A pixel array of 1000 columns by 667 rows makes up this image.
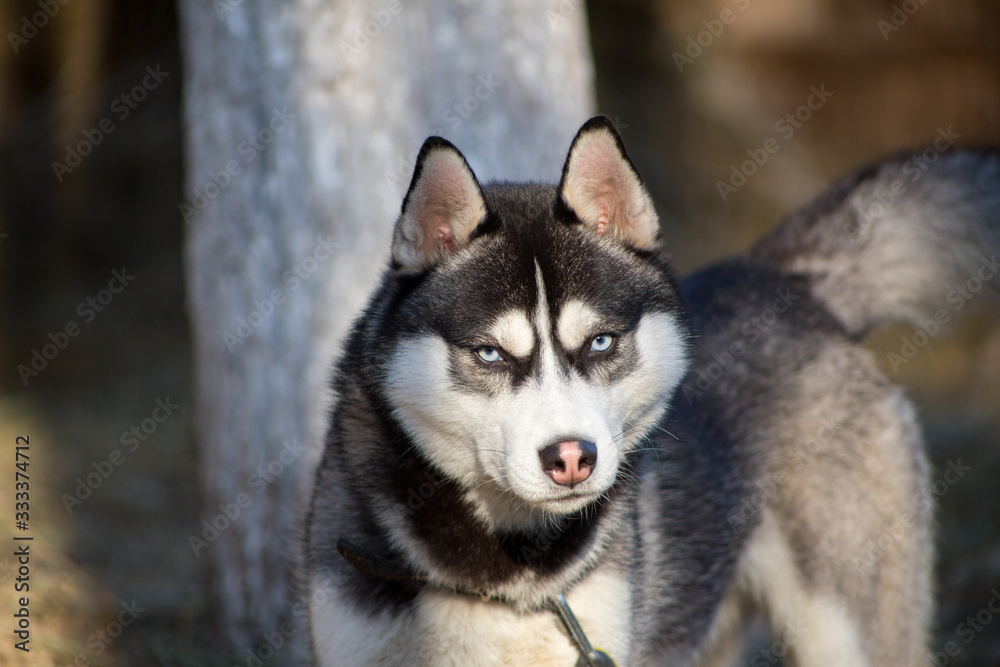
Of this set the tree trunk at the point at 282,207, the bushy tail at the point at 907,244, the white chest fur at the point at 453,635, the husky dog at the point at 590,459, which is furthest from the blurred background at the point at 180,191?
the white chest fur at the point at 453,635

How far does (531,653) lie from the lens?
257 centimetres

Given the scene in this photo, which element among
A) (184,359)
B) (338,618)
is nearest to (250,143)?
(338,618)

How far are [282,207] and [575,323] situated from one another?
192 cm

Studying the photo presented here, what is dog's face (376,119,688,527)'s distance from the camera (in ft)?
7.62

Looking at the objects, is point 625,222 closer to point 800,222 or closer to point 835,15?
point 800,222

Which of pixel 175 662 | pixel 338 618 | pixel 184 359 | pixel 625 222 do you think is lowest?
pixel 184 359

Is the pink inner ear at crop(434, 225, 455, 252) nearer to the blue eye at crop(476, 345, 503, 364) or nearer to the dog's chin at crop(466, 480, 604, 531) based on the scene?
the blue eye at crop(476, 345, 503, 364)

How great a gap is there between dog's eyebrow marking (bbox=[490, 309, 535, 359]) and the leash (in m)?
0.71

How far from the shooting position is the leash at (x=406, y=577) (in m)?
2.54

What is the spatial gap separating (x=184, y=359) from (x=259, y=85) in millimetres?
5035

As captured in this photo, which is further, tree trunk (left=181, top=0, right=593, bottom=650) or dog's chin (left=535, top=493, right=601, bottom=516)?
tree trunk (left=181, top=0, right=593, bottom=650)

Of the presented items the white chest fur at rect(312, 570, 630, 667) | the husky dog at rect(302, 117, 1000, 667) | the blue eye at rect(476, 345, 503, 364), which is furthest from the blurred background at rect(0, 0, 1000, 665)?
the blue eye at rect(476, 345, 503, 364)

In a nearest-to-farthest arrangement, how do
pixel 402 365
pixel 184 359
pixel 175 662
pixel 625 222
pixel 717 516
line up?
1. pixel 402 365
2. pixel 625 222
3. pixel 717 516
4. pixel 175 662
5. pixel 184 359

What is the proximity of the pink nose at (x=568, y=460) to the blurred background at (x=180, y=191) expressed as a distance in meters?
3.00
